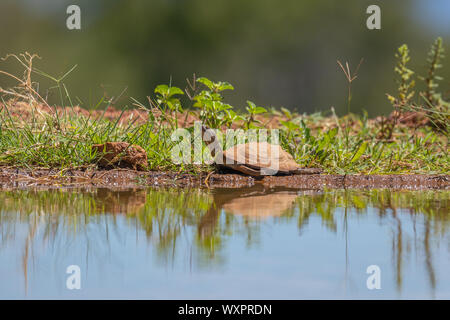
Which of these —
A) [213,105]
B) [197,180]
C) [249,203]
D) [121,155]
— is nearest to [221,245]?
[249,203]

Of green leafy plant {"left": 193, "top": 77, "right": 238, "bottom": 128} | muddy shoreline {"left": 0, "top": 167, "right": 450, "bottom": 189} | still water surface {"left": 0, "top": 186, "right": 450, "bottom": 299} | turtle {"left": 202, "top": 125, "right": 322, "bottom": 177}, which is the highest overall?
green leafy plant {"left": 193, "top": 77, "right": 238, "bottom": 128}

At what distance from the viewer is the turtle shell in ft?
12.0

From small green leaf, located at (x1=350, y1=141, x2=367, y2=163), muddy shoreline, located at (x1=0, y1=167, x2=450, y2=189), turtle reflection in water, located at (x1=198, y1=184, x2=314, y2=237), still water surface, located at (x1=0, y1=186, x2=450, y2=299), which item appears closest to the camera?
still water surface, located at (x1=0, y1=186, x2=450, y2=299)

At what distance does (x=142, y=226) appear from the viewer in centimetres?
223

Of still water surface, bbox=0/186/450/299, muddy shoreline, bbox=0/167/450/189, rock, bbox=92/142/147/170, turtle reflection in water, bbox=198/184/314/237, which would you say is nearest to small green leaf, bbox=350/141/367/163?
muddy shoreline, bbox=0/167/450/189

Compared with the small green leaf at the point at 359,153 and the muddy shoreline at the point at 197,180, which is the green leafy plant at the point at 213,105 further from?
the small green leaf at the point at 359,153

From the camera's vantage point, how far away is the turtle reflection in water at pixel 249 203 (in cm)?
240

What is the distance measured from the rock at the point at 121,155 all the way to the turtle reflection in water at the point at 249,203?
0.68 metres

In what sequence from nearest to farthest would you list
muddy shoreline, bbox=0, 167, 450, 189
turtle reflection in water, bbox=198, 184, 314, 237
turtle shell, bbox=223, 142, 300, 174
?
turtle reflection in water, bbox=198, 184, 314, 237 → muddy shoreline, bbox=0, 167, 450, 189 → turtle shell, bbox=223, 142, 300, 174

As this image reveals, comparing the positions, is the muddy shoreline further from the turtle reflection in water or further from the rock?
the turtle reflection in water

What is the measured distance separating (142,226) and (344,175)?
1.92m

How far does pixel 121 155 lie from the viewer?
3.69 m

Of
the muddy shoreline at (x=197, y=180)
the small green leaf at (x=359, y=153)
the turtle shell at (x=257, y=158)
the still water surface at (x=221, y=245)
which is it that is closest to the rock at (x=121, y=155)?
the muddy shoreline at (x=197, y=180)
